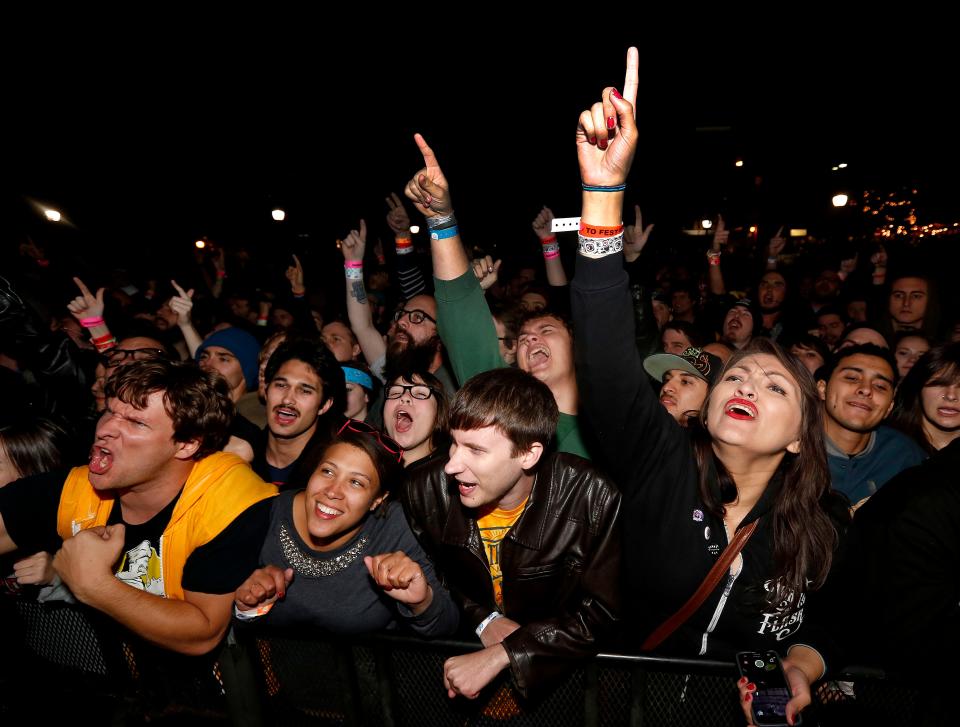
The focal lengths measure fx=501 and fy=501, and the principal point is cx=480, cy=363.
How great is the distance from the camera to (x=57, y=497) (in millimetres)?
2205

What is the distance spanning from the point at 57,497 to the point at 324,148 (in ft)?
40.9

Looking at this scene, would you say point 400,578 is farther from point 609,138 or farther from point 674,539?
point 609,138

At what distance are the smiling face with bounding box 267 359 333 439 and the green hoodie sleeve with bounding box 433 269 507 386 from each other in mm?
912

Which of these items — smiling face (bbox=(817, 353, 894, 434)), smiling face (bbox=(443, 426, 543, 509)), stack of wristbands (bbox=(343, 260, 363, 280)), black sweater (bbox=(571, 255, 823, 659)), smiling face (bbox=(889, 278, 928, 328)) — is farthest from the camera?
smiling face (bbox=(889, 278, 928, 328))

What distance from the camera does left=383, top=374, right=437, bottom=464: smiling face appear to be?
2943 millimetres

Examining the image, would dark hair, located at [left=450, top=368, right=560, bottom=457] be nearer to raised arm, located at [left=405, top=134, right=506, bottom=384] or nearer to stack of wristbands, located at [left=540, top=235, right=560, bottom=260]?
raised arm, located at [left=405, top=134, right=506, bottom=384]

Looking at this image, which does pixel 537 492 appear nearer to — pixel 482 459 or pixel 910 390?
pixel 482 459

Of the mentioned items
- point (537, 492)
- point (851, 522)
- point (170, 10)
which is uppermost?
point (170, 10)

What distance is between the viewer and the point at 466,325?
2.65 m

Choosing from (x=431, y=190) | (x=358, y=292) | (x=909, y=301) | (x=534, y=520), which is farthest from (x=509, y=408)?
(x=909, y=301)

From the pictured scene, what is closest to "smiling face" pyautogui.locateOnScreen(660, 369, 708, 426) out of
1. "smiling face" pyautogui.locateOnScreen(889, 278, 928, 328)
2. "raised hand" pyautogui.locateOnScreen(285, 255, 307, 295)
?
"smiling face" pyautogui.locateOnScreen(889, 278, 928, 328)

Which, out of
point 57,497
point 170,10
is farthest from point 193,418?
point 170,10

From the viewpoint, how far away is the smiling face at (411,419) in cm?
294

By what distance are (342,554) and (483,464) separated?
76 cm
